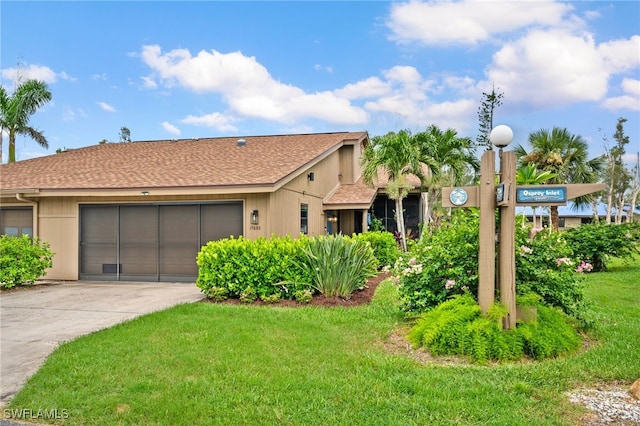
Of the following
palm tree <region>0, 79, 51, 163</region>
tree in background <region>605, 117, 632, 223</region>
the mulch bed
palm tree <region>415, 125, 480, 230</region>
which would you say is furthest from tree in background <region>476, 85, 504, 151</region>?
palm tree <region>0, 79, 51, 163</region>

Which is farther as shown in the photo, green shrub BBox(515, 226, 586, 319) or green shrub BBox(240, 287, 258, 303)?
green shrub BBox(240, 287, 258, 303)

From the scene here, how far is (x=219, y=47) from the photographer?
1753 cm

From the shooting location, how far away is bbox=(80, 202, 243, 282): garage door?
11.3 metres

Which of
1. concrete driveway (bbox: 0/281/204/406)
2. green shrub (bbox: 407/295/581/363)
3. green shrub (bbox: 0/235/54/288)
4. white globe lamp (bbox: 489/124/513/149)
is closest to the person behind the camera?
green shrub (bbox: 407/295/581/363)

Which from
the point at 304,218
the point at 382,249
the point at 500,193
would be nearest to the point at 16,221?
the point at 304,218

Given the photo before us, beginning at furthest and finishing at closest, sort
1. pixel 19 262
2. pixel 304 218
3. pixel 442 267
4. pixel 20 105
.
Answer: pixel 20 105
pixel 304 218
pixel 19 262
pixel 442 267

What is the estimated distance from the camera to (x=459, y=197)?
5.48 metres

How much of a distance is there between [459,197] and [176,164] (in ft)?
32.0

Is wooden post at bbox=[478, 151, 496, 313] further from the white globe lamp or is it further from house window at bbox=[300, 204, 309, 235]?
house window at bbox=[300, 204, 309, 235]

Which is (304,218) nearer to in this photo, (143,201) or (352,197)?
(352,197)

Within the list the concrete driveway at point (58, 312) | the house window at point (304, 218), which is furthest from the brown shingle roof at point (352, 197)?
the concrete driveway at point (58, 312)

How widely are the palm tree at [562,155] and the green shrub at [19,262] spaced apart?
1904 centimetres

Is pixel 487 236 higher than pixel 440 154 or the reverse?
the reverse

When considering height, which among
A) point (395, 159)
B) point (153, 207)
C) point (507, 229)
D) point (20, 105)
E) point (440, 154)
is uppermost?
point (20, 105)
